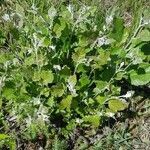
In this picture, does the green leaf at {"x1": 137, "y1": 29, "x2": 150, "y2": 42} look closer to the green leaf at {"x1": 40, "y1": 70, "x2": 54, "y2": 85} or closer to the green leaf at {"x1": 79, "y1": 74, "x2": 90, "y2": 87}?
the green leaf at {"x1": 79, "y1": 74, "x2": 90, "y2": 87}

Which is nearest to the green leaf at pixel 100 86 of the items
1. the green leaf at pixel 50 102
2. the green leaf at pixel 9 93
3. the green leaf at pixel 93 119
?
the green leaf at pixel 93 119

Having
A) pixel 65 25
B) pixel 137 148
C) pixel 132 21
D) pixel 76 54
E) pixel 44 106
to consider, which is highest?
pixel 132 21

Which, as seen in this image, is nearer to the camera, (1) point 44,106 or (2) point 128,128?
(1) point 44,106

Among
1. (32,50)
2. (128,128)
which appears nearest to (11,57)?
(32,50)

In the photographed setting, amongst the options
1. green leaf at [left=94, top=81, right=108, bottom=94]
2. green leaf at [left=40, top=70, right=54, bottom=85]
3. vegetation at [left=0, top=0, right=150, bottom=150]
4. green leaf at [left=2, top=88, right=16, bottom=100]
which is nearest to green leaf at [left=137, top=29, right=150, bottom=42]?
vegetation at [left=0, top=0, right=150, bottom=150]

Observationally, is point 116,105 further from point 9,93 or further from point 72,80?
point 9,93

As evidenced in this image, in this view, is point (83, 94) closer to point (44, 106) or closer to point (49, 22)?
point (44, 106)

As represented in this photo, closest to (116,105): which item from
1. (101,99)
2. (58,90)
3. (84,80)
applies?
(101,99)

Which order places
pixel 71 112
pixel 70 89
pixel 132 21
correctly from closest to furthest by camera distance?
pixel 70 89
pixel 71 112
pixel 132 21

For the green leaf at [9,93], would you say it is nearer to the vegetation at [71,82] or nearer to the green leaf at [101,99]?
the vegetation at [71,82]
